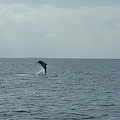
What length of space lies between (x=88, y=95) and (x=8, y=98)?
1312 cm

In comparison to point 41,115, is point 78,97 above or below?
above

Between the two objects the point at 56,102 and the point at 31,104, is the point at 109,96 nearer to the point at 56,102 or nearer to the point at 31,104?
the point at 56,102

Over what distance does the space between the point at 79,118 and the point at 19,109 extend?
8.41 metres

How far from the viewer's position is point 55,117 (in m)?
38.2

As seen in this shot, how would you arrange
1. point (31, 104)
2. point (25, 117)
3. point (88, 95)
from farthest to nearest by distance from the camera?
point (88, 95) → point (31, 104) → point (25, 117)

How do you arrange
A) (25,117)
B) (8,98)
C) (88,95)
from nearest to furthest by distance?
(25,117)
(8,98)
(88,95)

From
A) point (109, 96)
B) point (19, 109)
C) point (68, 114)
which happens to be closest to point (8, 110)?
point (19, 109)

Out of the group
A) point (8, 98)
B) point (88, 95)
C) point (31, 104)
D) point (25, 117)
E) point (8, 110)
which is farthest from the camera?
point (88, 95)

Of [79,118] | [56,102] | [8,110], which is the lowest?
[79,118]

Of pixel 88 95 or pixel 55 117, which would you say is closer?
pixel 55 117

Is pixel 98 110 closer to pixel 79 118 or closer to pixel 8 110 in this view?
pixel 79 118

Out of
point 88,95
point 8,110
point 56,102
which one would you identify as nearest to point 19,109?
point 8,110

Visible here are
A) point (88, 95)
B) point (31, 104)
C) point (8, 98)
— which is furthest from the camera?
point (88, 95)

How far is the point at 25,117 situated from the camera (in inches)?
1487
